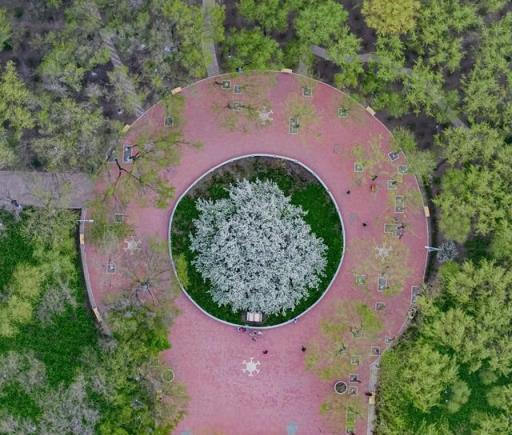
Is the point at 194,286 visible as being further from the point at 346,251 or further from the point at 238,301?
the point at 346,251

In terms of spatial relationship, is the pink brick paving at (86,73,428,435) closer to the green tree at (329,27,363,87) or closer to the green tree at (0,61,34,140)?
the green tree at (329,27,363,87)

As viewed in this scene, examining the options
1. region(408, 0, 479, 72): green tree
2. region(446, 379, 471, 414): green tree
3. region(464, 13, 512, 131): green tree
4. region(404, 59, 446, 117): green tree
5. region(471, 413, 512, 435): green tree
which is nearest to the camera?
region(408, 0, 479, 72): green tree

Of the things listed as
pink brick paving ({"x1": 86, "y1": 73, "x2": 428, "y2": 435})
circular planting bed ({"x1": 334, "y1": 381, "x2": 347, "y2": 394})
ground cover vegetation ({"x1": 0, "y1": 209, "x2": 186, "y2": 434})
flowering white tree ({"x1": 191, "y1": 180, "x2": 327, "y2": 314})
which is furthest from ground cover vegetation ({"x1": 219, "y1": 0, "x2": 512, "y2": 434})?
ground cover vegetation ({"x1": 0, "y1": 209, "x2": 186, "y2": 434})

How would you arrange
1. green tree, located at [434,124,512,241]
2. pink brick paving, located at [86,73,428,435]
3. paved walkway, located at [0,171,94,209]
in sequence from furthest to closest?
1. pink brick paving, located at [86,73,428,435]
2. paved walkway, located at [0,171,94,209]
3. green tree, located at [434,124,512,241]

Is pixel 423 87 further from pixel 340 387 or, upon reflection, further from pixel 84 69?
pixel 84 69

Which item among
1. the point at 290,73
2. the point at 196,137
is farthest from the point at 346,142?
the point at 196,137

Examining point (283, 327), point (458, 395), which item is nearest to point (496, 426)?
point (458, 395)
